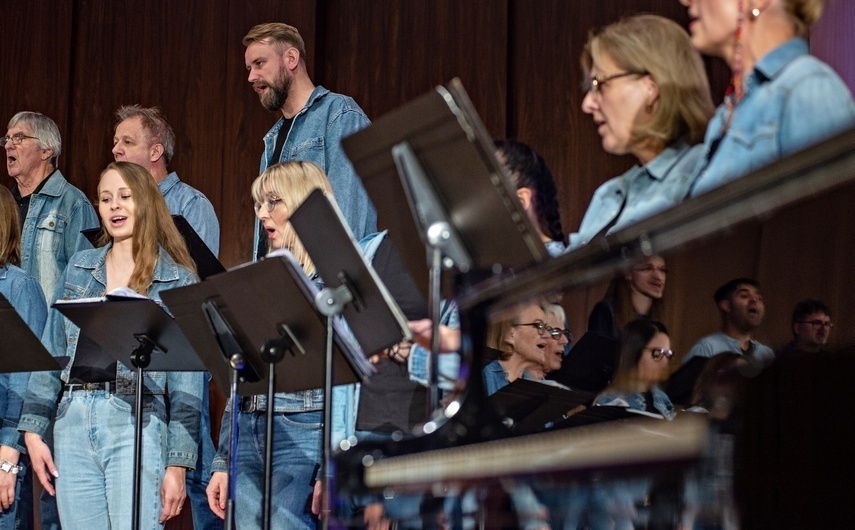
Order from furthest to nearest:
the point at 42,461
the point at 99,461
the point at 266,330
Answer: the point at 42,461 → the point at 99,461 → the point at 266,330

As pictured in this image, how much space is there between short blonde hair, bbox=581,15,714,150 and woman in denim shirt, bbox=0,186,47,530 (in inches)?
106

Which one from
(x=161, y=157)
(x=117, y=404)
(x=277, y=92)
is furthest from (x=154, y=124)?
(x=117, y=404)

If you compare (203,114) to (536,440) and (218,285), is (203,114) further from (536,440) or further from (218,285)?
(536,440)

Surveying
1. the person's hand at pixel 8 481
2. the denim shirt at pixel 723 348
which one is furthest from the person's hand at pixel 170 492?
the denim shirt at pixel 723 348

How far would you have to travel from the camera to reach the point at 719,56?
159 cm

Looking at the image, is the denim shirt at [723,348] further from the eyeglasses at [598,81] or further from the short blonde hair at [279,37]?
the short blonde hair at [279,37]

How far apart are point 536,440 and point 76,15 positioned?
15.4ft

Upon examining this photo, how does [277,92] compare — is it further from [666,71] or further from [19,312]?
[666,71]

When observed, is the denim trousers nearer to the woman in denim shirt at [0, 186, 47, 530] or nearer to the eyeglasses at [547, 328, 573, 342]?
the woman in denim shirt at [0, 186, 47, 530]

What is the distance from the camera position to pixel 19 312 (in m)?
3.87

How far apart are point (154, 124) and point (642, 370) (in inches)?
156

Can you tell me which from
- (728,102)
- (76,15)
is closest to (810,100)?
(728,102)

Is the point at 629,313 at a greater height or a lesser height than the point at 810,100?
lesser

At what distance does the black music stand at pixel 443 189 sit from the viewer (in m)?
1.71
